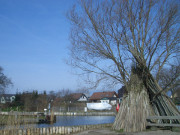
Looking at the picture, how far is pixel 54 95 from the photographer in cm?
5634

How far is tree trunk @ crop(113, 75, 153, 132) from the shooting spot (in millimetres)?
10703

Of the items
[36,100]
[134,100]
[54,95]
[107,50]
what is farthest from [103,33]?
[54,95]

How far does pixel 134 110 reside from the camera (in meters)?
10.9

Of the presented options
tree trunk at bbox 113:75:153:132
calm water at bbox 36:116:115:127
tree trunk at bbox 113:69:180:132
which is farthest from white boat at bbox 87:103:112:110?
tree trunk at bbox 113:75:153:132

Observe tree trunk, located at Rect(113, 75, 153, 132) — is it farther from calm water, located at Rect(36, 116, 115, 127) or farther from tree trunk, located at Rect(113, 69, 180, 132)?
calm water, located at Rect(36, 116, 115, 127)

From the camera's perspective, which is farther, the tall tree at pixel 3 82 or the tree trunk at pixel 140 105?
the tall tree at pixel 3 82

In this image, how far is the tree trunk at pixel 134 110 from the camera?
10.7 meters

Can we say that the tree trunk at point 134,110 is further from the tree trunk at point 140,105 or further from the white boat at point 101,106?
the white boat at point 101,106

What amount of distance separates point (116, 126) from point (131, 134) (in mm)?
1349

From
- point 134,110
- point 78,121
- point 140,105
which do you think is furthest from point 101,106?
point 134,110

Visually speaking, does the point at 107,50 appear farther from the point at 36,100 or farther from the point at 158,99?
the point at 36,100

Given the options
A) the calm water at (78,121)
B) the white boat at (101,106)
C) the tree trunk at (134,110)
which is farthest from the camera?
the white boat at (101,106)

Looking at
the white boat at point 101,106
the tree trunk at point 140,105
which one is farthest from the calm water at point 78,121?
the white boat at point 101,106

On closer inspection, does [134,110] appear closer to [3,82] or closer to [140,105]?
[140,105]
